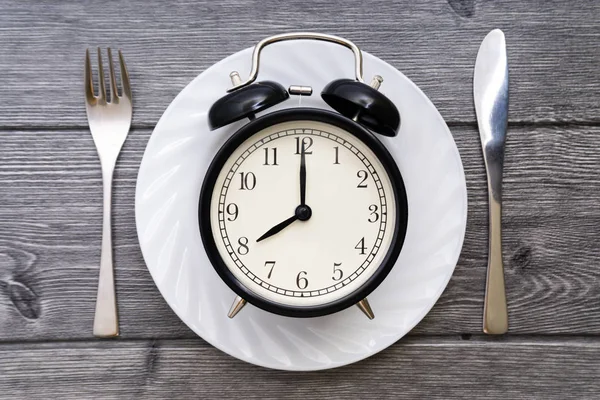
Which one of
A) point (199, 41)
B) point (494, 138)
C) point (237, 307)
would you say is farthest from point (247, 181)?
point (494, 138)

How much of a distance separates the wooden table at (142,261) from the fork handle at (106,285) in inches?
0.7

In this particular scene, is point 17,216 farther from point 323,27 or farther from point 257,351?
point 323,27

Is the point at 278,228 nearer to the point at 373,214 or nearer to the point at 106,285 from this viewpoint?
the point at 373,214

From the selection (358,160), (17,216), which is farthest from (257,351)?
(17,216)

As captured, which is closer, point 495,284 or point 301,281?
point 301,281

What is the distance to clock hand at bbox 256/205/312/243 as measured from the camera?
71cm

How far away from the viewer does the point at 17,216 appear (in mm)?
847

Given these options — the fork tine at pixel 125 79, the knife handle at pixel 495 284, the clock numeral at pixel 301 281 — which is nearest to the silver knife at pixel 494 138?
the knife handle at pixel 495 284

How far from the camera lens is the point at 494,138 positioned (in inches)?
33.0

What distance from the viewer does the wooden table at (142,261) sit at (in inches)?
33.3

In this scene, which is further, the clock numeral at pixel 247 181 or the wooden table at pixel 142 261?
the wooden table at pixel 142 261

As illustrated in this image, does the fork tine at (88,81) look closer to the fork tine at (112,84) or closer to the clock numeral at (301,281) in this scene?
the fork tine at (112,84)

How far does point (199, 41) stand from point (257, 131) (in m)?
0.23

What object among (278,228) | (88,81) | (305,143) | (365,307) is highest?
(88,81)
